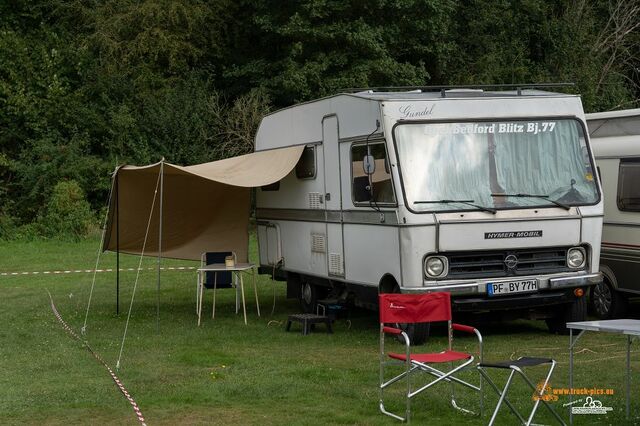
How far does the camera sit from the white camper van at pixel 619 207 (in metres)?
13.7

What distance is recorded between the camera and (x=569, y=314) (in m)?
13.1

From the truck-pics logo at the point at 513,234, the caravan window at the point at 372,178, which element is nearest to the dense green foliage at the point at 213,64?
the caravan window at the point at 372,178

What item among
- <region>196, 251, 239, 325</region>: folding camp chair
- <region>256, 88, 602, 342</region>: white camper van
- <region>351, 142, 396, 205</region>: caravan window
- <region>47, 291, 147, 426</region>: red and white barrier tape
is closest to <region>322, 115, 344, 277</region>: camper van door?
<region>256, 88, 602, 342</region>: white camper van

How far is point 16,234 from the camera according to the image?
105 feet

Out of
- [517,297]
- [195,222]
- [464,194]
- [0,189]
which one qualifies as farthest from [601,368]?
[0,189]

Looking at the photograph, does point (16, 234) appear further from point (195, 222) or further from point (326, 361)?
point (326, 361)

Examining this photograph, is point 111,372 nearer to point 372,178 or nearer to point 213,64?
point 372,178

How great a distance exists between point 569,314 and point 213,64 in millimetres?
26249

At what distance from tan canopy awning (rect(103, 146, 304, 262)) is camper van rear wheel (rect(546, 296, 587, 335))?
420 cm

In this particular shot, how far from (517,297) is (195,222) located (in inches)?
225

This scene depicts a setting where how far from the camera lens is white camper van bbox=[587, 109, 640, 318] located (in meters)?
13.7

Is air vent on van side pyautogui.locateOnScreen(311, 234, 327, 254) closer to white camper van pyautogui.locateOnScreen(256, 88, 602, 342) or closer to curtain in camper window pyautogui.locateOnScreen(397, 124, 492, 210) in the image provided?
white camper van pyautogui.locateOnScreen(256, 88, 602, 342)

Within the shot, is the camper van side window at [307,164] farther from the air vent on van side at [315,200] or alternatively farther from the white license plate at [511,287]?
the white license plate at [511,287]

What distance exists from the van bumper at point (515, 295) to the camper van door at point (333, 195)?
191 centimetres
